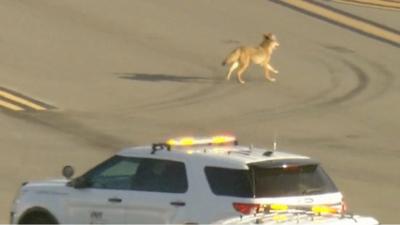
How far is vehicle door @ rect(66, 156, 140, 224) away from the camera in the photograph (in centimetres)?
→ 1388

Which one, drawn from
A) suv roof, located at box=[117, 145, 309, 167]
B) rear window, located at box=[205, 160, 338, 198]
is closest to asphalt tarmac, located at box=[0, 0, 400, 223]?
suv roof, located at box=[117, 145, 309, 167]

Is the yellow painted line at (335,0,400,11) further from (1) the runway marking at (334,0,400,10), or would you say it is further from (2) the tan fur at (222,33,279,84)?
(2) the tan fur at (222,33,279,84)

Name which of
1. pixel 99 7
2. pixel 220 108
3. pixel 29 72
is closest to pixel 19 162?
pixel 220 108

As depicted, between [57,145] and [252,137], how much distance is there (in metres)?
4.01

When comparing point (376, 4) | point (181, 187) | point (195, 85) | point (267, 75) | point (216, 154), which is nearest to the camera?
point (181, 187)

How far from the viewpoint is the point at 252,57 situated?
33688mm

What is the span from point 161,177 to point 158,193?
0.19m

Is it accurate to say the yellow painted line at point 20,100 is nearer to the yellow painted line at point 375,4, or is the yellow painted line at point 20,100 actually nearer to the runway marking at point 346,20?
the runway marking at point 346,20

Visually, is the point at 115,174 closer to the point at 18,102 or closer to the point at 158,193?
the point at 158,193

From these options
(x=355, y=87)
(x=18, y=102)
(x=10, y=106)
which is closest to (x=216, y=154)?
(x=10, y=106)

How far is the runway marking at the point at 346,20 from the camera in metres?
38.4

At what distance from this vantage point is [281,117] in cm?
2938

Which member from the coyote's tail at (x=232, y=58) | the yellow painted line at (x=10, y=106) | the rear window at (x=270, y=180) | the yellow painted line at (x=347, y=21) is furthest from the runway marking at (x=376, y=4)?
the rear window at (x=270, y=180)

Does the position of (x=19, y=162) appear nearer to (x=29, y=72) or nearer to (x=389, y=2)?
(x=29, y=72)
